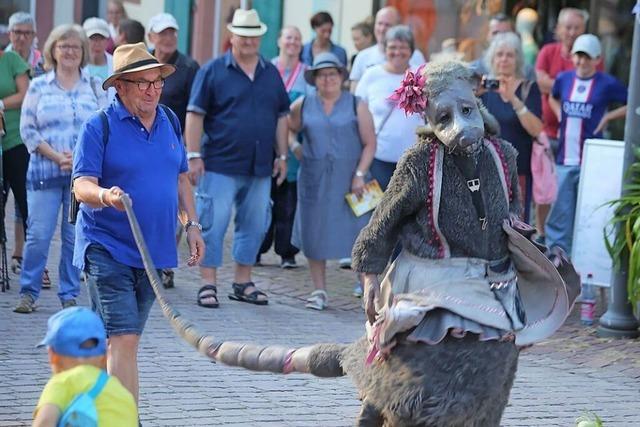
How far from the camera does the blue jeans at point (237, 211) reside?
9.91 metres

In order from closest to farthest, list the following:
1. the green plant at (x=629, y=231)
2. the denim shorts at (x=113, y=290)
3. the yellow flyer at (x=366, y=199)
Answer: the denim shorts at (x=113, y=290)
the green plant at (x=629, y=231)
the yellow flyer at (x=366, y=199)

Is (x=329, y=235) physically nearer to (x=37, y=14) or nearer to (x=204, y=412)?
(x=204, y=412)

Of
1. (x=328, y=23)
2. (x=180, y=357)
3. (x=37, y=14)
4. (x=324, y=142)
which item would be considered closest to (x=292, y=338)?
(x=180, y=357)

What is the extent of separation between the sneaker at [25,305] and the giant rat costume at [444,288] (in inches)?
151

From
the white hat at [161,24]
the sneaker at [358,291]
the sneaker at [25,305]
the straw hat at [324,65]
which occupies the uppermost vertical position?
the white hat at [161,24]

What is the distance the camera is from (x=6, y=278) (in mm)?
10016

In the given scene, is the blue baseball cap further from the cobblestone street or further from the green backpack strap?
the cobblestone street

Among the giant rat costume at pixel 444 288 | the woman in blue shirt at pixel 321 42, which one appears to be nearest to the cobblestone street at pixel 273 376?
the giant rat costume at pixel 444 288

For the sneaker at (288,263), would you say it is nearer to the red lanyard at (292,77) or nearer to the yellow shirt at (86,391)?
the red lanyard at (292,77)

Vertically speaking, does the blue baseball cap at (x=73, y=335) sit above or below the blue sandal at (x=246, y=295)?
above

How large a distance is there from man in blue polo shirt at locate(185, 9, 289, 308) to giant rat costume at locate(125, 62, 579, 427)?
163 inches

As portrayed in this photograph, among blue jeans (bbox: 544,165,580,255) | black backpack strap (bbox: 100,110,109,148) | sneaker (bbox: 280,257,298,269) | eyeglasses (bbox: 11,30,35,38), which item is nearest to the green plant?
blue jeans (bbox: 544,165,580,255)

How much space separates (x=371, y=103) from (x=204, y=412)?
441 centimetres

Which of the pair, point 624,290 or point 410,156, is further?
point 624,290
